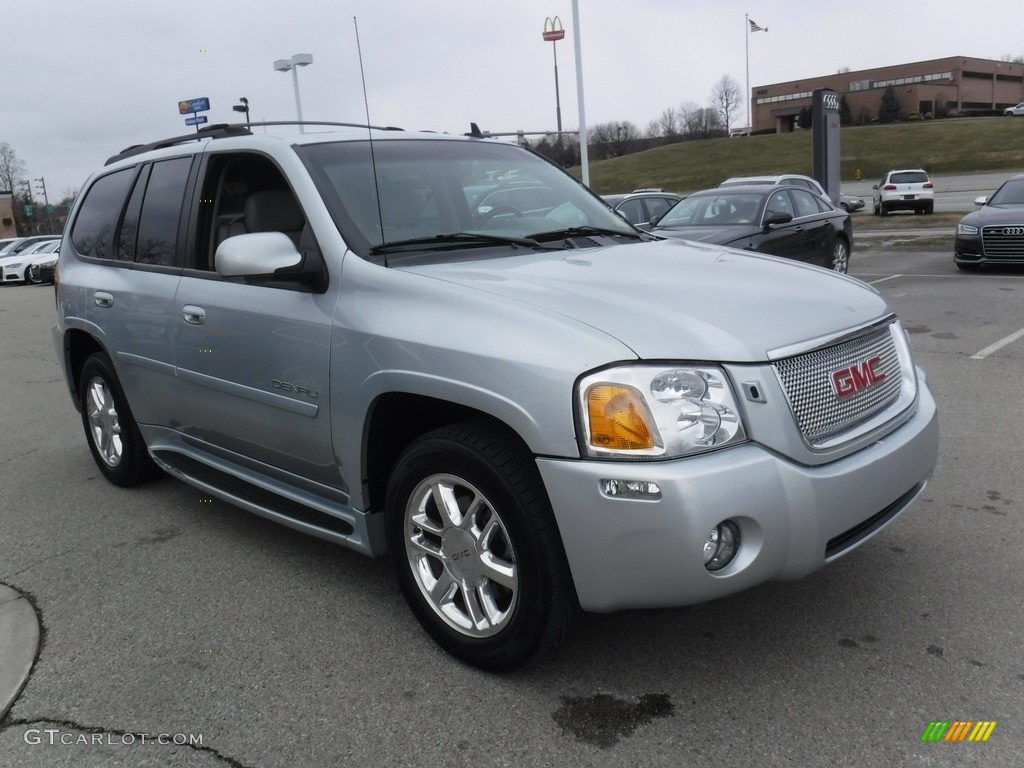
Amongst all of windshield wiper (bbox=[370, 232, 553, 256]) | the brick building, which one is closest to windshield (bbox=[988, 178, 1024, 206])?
windshield wiper (bbox=[370, 232, 553, 256])

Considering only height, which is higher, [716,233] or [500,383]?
[500,383]

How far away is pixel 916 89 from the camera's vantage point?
9844 centimetres

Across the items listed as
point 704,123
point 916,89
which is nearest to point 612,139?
point 704,123

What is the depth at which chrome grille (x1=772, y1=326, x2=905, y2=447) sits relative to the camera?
107 inches

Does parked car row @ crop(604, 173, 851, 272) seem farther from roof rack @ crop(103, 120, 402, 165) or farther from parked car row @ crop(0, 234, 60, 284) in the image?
parked car row @ crop(0, 234, 60, 284)

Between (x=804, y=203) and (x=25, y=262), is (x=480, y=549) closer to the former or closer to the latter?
(x=804, y=203)

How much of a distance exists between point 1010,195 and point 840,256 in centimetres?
331

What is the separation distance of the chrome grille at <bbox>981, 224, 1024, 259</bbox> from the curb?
13.1m

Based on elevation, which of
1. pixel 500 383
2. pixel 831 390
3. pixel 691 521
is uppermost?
pixel 500 383

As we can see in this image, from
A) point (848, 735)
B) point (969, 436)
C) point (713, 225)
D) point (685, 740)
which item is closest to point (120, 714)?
point (685, 740)

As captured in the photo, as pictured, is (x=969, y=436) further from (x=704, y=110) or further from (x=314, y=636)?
(x=704, y=110)

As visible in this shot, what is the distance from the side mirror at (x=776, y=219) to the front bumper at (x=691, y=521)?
8065mm

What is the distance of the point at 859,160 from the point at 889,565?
227ft

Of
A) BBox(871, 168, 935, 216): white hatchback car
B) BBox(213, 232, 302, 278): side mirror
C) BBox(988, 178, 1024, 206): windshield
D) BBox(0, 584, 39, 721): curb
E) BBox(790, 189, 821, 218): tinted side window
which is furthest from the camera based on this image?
BBox(871, 168, 935, 216): white hatchback car
